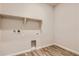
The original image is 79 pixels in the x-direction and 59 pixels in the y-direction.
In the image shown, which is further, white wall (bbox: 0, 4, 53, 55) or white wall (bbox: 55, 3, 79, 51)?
white wall (bbox: 55, 3, 79, 51)

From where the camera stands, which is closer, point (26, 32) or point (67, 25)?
point (26, 32)

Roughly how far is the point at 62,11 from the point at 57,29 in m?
0.30

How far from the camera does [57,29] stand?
4.50 feet

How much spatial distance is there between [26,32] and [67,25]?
2.32ft

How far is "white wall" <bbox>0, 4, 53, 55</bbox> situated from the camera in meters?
1.18

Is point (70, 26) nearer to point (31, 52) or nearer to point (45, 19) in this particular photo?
point (45, 19)

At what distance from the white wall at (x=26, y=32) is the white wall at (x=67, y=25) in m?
0.13

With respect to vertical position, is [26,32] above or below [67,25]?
below

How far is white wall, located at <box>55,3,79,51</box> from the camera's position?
1377mm

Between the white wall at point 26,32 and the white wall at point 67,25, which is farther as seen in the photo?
the white wall at point 67,25

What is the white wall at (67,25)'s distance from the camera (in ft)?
4.52

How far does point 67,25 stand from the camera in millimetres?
1534

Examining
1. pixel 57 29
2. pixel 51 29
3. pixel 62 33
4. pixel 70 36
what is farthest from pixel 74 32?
pixel 51 29

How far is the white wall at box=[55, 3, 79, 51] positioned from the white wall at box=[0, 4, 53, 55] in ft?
0.43
